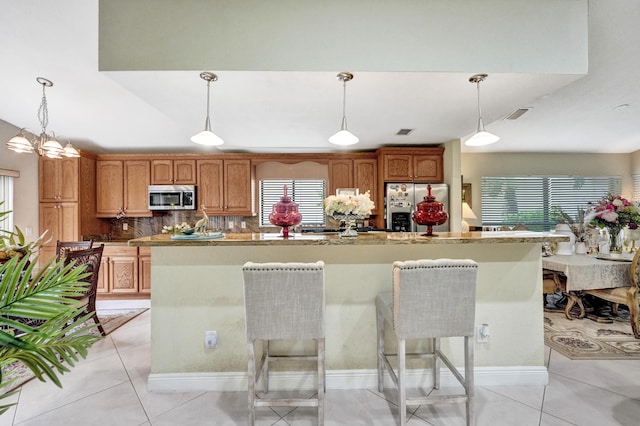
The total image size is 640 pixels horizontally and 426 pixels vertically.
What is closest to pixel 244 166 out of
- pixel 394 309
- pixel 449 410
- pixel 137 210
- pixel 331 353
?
pixel 137 210

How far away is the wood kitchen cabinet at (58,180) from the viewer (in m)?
4.46

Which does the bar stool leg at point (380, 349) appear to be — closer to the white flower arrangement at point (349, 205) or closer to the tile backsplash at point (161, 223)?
the white flower arrangement at point (349, 205)

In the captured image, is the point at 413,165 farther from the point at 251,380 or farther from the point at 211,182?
the point at 251,380

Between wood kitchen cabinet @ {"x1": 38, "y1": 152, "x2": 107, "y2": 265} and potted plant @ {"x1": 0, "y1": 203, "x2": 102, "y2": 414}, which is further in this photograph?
wood kitchen cabinet @ {"x1": 38, "y1": 152, "x2": 107, "y2": 265}

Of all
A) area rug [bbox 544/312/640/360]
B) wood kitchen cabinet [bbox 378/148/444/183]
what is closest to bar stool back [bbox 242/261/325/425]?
area rug [bbox 544/312/640/360]

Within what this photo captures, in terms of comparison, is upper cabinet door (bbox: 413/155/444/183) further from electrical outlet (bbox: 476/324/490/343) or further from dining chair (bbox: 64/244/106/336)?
dining chair (bbox: 64/244/106/336)

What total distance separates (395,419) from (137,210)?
469 centimetres

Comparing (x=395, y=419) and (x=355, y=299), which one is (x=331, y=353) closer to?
(x=355, y=299)

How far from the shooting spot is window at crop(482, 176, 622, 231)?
228 inches

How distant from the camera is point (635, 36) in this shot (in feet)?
8.32

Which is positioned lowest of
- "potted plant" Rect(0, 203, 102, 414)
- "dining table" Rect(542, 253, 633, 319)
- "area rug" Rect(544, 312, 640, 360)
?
"area rug" Rect(544, 312, 640, 360)

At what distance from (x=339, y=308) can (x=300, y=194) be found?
3138mm

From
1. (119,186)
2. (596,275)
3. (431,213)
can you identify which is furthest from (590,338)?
(119,186)

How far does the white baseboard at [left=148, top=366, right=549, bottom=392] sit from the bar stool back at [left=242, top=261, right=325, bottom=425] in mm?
521
